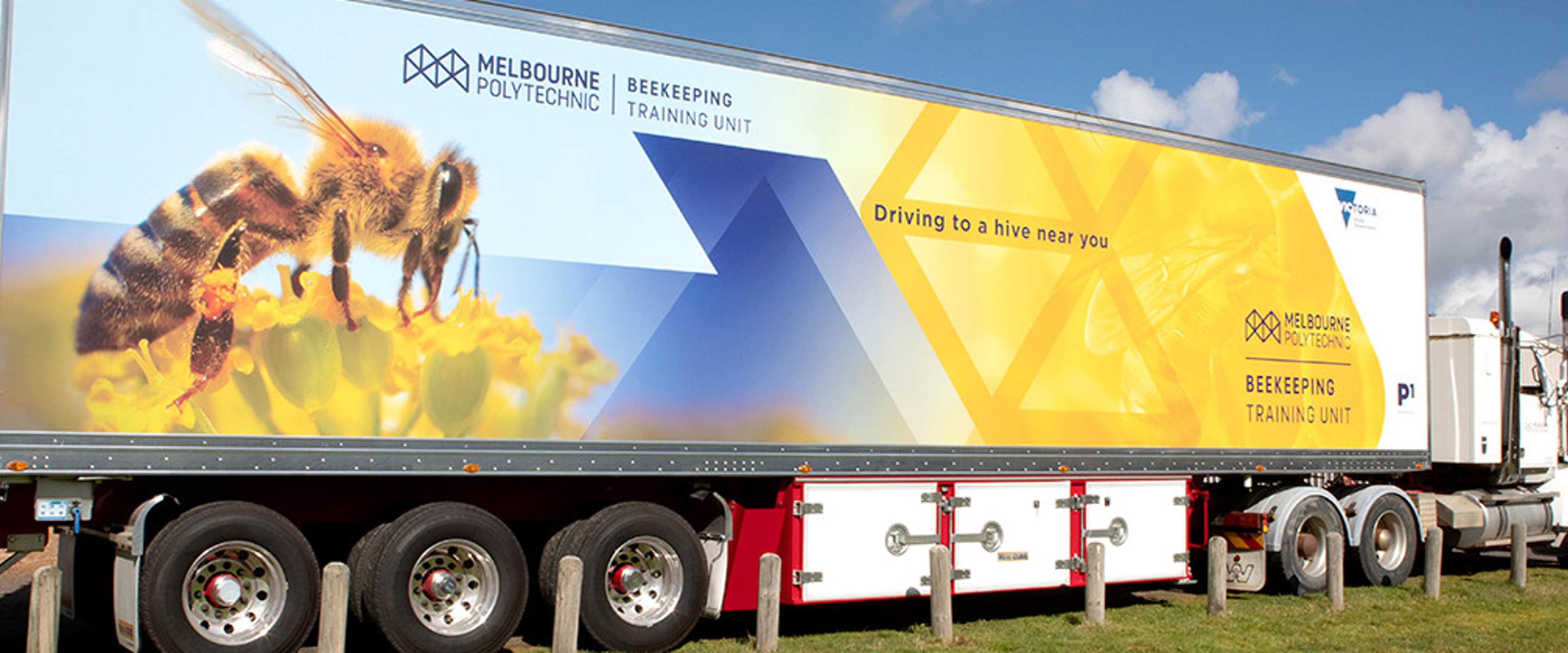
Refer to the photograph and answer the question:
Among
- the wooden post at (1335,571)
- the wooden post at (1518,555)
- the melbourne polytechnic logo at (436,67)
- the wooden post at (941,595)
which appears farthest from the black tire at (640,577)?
the wooden post at (1518,555)

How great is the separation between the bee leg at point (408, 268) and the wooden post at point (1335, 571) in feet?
28.9

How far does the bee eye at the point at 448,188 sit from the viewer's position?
29.1 feet

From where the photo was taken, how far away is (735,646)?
1005 centimetres

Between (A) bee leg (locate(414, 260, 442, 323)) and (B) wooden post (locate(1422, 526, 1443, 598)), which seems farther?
(B) wooden post (locate(1422, 526, 1443, 598))

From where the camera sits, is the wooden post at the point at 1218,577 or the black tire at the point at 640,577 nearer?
the black tire at the point at 640,577

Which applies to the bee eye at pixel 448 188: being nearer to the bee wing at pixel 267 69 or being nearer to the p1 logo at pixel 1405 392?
the bee wing at pixel 267 69

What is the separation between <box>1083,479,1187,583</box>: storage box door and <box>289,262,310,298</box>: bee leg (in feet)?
22.1

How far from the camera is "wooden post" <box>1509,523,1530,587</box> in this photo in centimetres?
1489

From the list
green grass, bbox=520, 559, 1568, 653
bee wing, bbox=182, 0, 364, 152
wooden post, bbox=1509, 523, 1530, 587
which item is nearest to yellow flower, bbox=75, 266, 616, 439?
bee wing, bbox=182, 0, 364, 152

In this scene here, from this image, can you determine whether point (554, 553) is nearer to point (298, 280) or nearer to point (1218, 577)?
point (298, 280)

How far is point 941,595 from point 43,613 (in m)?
5.96

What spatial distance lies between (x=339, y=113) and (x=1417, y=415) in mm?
11408

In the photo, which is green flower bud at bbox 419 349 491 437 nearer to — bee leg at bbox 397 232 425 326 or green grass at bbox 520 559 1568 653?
bee leg at bbox 397 232 425 326

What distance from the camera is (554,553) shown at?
952 cm
